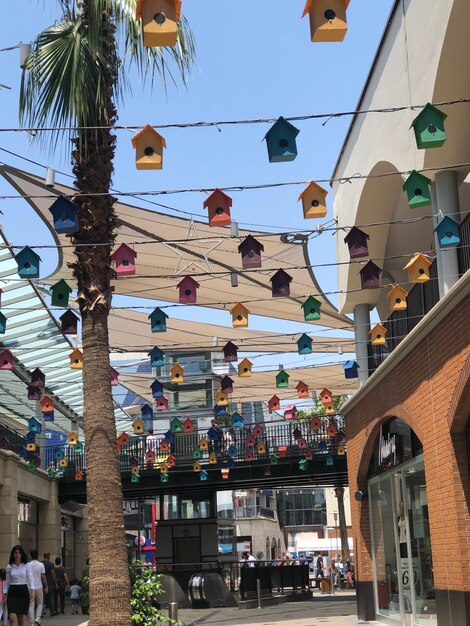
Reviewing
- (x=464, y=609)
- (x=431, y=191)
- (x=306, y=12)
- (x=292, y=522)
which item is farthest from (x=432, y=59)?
(x=292, y=522)

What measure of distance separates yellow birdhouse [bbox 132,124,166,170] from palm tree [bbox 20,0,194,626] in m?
1.27

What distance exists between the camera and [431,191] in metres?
14.4

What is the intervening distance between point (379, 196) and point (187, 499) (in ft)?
82.7

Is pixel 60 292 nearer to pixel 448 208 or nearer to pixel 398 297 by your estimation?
pixel 398 297

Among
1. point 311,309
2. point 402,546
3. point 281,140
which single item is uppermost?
point 281,140

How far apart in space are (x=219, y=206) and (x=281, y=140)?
2.19 metres

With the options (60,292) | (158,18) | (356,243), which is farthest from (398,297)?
(158,18)

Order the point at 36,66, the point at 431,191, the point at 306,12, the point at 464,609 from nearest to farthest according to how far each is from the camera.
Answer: the point at 306,12 → the point at 464,609 → the point at 36,66 → the point at 431,191

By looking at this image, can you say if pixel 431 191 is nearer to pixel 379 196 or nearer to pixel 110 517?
pixel 379 196

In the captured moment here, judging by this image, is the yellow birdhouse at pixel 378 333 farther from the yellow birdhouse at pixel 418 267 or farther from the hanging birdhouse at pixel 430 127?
the hanging birdhouse at pixel 430 127

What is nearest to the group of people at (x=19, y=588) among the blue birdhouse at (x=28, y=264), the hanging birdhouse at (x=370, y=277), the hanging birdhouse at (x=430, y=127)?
the blue birdhouse at (x=28, y=264)

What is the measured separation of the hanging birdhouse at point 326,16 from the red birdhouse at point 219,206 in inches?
170

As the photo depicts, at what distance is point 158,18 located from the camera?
846cm

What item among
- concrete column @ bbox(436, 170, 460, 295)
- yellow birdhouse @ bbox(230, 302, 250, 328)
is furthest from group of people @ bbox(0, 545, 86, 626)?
concrete column @ bbox(436, 170, 460, 295)
